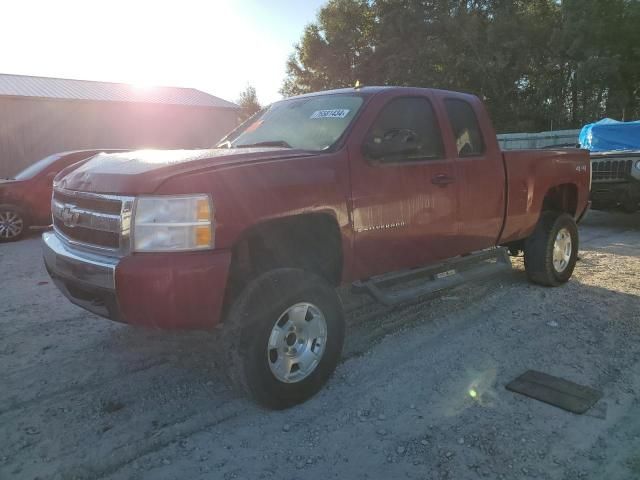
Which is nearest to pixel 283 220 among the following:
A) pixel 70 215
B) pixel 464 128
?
pixel 70 215

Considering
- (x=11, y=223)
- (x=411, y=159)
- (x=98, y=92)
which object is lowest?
(x=11, y=223)

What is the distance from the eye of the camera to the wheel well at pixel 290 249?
3238 mm

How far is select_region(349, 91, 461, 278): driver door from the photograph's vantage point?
358 cm

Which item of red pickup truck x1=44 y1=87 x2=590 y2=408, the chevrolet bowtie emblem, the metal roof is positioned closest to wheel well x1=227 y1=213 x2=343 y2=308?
red pickup truck x1=44 y1=87 x2=590 y2=408

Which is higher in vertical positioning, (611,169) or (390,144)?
(390,144)

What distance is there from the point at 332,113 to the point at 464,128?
1376 mm

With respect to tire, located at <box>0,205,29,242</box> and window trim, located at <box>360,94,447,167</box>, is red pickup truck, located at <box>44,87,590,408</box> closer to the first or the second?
window trim, located at <box>360,94,447,167</box>

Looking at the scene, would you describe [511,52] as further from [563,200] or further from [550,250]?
[550,250]

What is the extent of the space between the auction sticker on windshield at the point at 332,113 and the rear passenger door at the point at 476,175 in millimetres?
1045

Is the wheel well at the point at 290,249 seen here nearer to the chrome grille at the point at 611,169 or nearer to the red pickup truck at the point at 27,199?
the red pickup truck at the point at 27,199

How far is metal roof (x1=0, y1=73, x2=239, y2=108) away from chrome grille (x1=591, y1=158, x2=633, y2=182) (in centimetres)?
1694

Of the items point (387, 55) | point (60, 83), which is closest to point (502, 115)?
point (387, 55)

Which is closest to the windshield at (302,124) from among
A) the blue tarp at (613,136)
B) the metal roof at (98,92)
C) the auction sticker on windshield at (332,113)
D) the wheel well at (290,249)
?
the auction sticker on windshield at (332,113)

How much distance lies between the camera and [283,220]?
3168 millimetres
